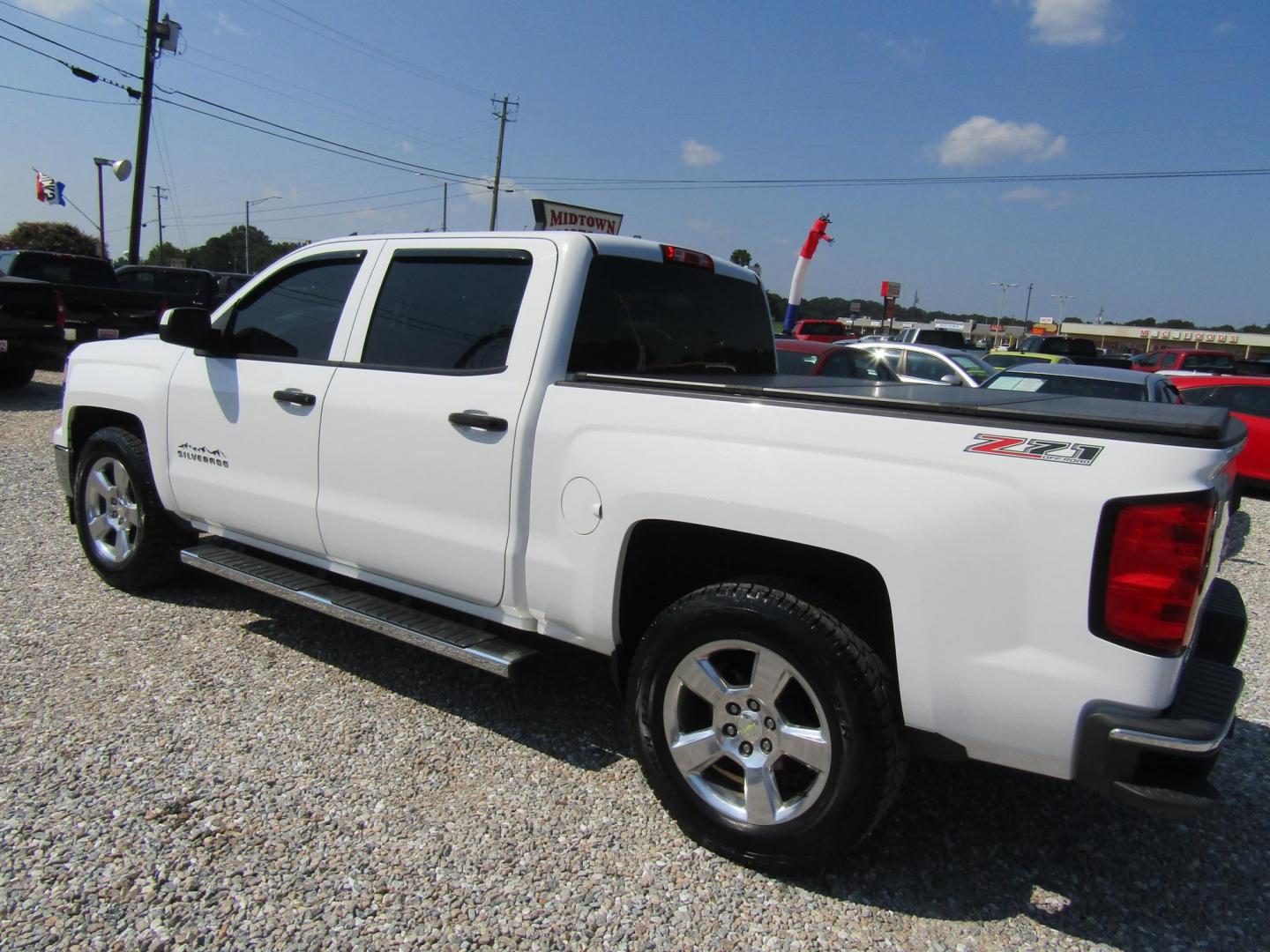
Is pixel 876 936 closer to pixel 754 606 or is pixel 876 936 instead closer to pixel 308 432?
pixel 754 606

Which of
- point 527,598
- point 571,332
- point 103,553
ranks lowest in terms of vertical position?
point 103,553

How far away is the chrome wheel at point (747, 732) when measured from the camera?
8.32 feet

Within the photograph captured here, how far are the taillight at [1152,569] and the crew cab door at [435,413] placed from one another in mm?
1876

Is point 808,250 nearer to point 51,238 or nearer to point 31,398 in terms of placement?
point 31,398

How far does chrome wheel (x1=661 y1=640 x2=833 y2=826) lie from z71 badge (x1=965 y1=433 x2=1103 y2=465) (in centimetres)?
83

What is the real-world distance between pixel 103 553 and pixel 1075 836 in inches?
193

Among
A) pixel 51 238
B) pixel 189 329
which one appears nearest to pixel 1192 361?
pixel 189 329

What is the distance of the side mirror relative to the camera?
4014mm

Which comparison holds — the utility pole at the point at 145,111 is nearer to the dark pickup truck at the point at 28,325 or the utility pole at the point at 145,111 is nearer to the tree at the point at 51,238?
the dark pickup truck at the point at 28,325

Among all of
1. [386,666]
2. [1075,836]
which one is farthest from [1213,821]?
[386,666]

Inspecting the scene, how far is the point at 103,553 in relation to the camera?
15.8ft

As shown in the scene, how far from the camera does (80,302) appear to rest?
41.7 ft

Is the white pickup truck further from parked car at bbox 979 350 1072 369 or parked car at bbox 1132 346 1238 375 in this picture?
parked car at bbox 1132 346 1238 375

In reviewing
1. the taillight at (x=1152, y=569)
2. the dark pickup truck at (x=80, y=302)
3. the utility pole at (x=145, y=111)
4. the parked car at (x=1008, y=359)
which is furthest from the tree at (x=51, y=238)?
the taillight at (x=1152, y=569)
